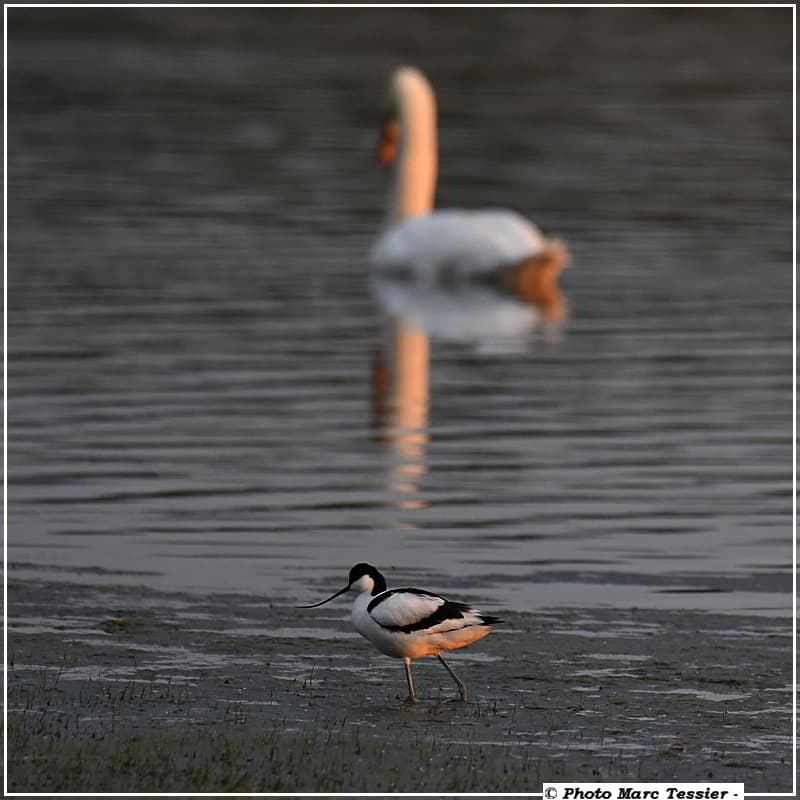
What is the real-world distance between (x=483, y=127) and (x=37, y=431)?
27.1m

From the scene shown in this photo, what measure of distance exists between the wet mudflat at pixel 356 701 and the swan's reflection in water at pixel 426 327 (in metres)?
3.02

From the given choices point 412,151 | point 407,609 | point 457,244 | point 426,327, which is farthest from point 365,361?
point 407,609

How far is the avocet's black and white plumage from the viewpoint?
366 inches

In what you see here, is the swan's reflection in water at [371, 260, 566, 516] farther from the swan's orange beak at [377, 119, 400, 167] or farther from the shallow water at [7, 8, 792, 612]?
the swan's orange beak at [377, 119, 400, 167]

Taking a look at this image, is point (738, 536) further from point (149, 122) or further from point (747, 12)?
point (747, 12)

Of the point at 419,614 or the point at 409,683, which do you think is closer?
the point at 419,614

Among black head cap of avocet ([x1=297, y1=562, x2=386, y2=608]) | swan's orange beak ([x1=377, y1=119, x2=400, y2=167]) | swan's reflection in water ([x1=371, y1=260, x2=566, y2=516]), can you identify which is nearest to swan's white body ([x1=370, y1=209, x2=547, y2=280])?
swan's reflection in water ([x1=371, y1=260, x2=566, y2=516])

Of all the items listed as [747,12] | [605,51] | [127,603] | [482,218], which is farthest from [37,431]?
[747,12]

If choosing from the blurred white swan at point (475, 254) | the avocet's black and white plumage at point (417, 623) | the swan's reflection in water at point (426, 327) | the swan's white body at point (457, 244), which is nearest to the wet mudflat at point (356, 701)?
the avocet's black and white plumage at point (417, 623)

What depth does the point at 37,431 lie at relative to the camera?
55.6 ft

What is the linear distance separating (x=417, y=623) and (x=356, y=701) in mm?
558

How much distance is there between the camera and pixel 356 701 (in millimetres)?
9633

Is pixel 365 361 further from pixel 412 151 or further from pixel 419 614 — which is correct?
pixel 419 614

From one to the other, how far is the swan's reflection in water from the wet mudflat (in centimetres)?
302
